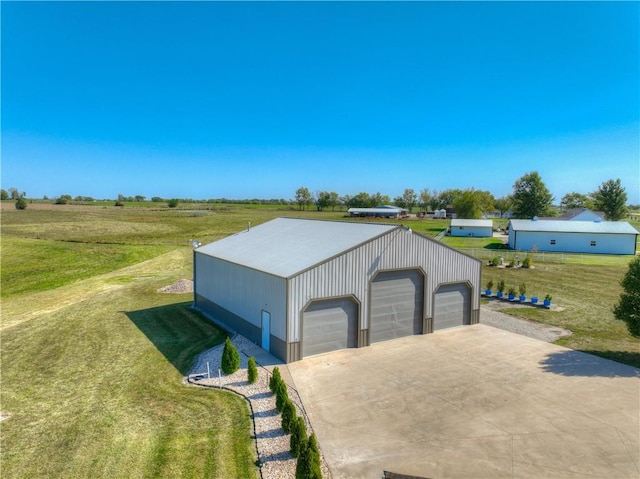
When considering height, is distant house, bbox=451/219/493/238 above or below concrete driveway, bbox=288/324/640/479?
above

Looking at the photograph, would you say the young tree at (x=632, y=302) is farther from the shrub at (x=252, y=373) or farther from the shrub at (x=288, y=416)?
the shrub at (x=252, y=373)

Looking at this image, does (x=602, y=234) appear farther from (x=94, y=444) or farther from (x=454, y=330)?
(x=94, y=444)

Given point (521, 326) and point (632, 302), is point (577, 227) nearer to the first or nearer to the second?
point (521, 326)

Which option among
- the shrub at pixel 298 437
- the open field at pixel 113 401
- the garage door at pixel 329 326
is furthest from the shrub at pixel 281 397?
the garage door at pixel 329 326

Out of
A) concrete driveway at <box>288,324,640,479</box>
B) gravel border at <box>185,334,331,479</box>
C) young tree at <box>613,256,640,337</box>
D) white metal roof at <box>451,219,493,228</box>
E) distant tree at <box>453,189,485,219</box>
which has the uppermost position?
distant tree at <box>453,189,485,219</box>

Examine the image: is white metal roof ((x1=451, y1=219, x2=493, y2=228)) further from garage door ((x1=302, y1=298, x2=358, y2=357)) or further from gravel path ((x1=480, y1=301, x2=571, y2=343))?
garage door ((x1=302, y1=298, x2=358, y2=357))

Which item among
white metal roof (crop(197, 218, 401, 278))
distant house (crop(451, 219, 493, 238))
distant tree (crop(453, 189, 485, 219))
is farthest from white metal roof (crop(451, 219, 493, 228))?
white metal roof (crop(197, 218, 401, 278))

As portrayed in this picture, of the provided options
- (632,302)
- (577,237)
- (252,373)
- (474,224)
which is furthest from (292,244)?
(474,224)
